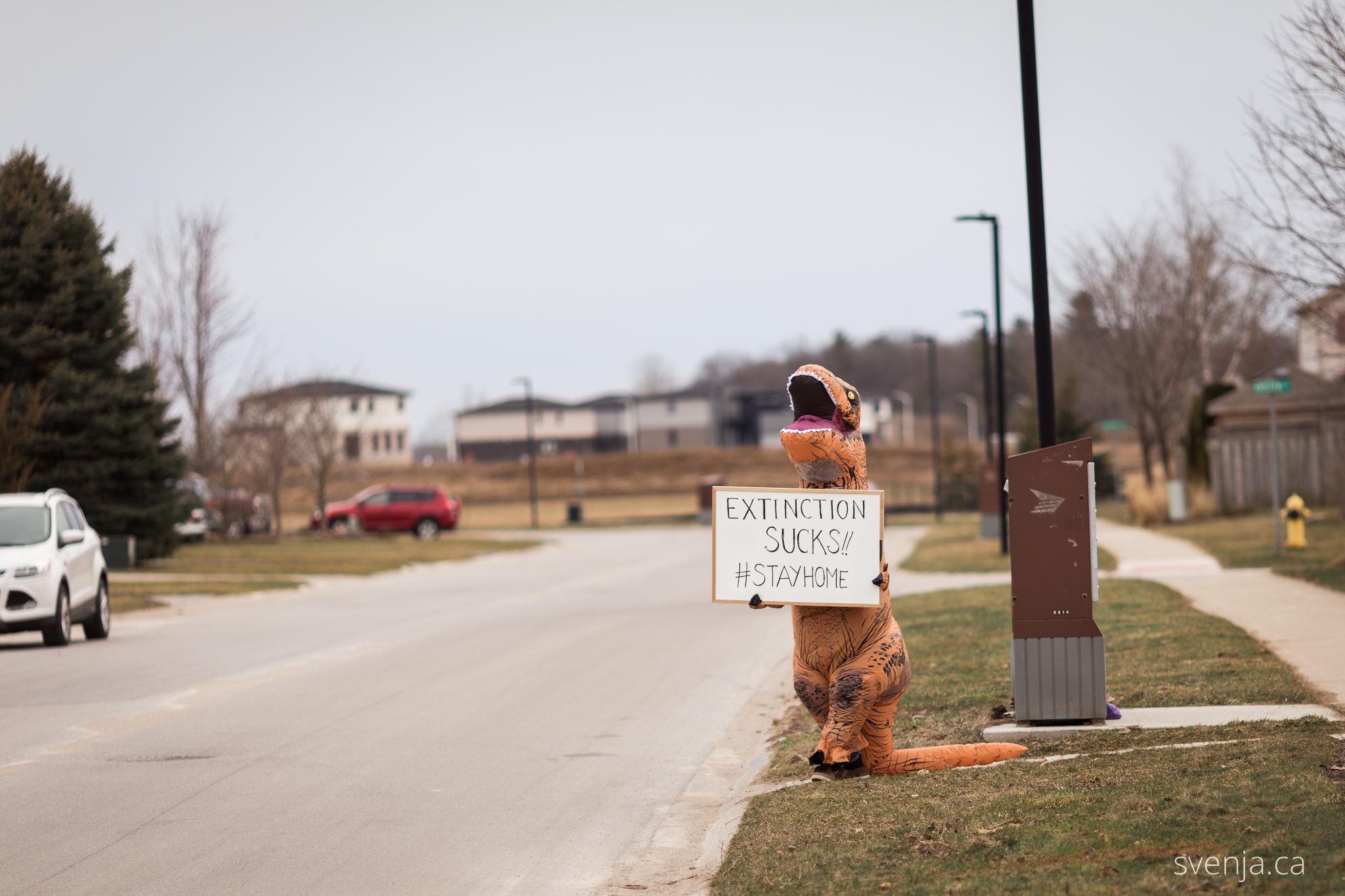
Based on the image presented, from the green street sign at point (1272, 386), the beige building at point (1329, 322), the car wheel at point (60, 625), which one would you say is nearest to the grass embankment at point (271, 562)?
the car wheel at point (60, 625)

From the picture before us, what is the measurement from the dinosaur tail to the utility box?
2.30 ft

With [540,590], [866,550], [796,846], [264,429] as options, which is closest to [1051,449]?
[866,550]

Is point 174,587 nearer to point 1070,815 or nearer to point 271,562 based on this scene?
point 271,562

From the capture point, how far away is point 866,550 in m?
7.14

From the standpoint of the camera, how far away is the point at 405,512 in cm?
4809

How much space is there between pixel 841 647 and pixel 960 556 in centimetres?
2160

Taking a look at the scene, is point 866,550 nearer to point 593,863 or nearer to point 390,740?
point 593,863

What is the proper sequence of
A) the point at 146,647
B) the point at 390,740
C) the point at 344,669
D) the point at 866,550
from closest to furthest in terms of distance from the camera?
the point at 866,550
the point at 390,740
the point at 344,669
the point at 146,647

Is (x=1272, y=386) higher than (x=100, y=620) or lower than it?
higher

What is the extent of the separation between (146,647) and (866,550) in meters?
12.0

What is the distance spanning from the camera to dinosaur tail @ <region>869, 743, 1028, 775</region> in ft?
24.2

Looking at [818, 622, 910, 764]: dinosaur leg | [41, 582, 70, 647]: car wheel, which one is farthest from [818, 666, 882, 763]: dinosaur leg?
[41, 582, 70, 647]: car wheel

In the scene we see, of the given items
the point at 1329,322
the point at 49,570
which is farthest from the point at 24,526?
the point at 1329,322

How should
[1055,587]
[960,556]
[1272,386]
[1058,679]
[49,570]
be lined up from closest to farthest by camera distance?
[1055,587], [1058,679], [49,570], [1272,386], [960,556]
